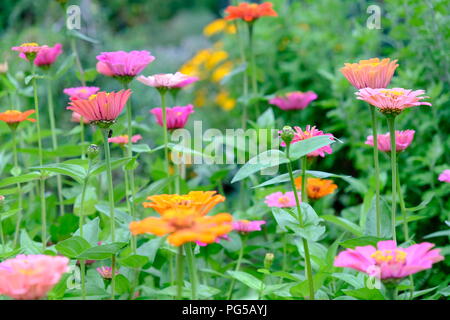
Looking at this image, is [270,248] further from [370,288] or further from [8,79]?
[8,79]

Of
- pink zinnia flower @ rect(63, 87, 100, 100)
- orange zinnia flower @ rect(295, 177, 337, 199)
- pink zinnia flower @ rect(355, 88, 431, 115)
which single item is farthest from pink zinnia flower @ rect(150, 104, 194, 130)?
pink zinnia flower @ rect(355, 88, 431, 115)

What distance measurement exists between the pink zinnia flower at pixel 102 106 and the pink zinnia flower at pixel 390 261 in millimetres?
308

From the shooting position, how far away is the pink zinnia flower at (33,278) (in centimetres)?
49

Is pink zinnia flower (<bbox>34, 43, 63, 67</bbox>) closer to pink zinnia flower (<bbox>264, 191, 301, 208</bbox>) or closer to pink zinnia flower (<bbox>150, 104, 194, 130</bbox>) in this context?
pink zinnia flower (<bbox>150, 104, 194, 130</bbox>)

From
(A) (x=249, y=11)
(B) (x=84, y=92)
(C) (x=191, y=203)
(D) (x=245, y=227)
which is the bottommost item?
(D) (x=245, y=227)

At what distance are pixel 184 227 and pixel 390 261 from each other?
0.20m

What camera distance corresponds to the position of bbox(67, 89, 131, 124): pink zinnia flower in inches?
26.3

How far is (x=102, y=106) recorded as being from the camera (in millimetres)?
672

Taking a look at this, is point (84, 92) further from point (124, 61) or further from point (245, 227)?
point (245, 227)

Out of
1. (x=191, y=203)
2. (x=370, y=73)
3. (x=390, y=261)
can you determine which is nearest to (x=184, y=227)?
(x=191, y=203)

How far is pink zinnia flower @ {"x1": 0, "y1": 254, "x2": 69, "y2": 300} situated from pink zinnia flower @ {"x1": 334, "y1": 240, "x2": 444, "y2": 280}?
0.25 m

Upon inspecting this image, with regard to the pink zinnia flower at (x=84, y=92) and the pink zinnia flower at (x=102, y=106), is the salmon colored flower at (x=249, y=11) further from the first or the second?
the pink zinnia flower at (x=102, y=106)

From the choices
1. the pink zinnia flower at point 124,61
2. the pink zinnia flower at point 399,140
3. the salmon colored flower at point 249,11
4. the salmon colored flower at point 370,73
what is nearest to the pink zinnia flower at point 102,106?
the pink zinnia flower at point 124,61

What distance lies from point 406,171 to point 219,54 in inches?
56.4
